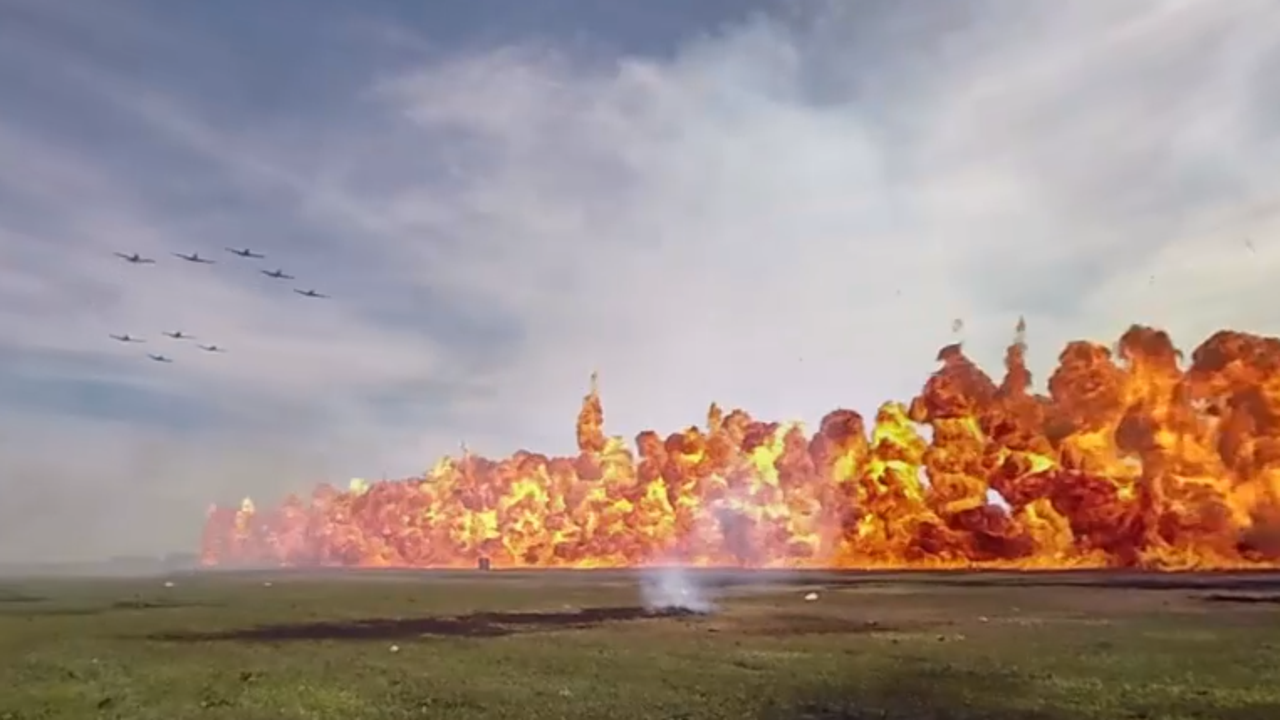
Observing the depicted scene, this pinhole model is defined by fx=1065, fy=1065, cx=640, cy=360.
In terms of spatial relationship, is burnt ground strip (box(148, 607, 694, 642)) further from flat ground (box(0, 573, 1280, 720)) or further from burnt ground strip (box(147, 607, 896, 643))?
flat ground (box(0, 573, 1280, 720))

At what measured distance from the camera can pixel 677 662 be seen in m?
48.4

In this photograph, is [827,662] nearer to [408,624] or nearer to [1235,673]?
[1235,673]

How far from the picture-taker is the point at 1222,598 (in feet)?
275

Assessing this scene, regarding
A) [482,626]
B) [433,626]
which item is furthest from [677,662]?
[433,626]

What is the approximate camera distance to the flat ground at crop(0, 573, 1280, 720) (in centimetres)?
3678

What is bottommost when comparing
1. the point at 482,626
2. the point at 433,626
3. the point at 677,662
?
the point at 677,662

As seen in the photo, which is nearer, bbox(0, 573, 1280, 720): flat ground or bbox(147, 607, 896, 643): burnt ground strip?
bbox(0, 573, 1280, 720): flat ground

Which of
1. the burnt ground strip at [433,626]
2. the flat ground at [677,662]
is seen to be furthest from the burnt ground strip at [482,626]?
the flat ground at [677,662]

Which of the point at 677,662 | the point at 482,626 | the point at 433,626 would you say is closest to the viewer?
the point at 677,662

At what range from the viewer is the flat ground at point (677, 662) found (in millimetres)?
36781

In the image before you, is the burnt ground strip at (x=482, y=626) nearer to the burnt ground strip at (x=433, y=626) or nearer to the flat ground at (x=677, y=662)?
the burnt ground strip at (x=433, y=626)

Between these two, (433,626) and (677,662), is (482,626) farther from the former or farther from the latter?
(677,662)

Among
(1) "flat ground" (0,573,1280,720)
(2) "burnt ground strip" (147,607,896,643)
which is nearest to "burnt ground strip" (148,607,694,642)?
(2) "burnt ground strip" (147,607,896,643)

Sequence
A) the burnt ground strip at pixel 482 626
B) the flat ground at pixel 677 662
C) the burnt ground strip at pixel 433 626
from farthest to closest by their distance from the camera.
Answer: the burnt ground strip at pixel 433 626
the burnt ground strip at pixel 482 626
the flat ground at pixel 677 662
